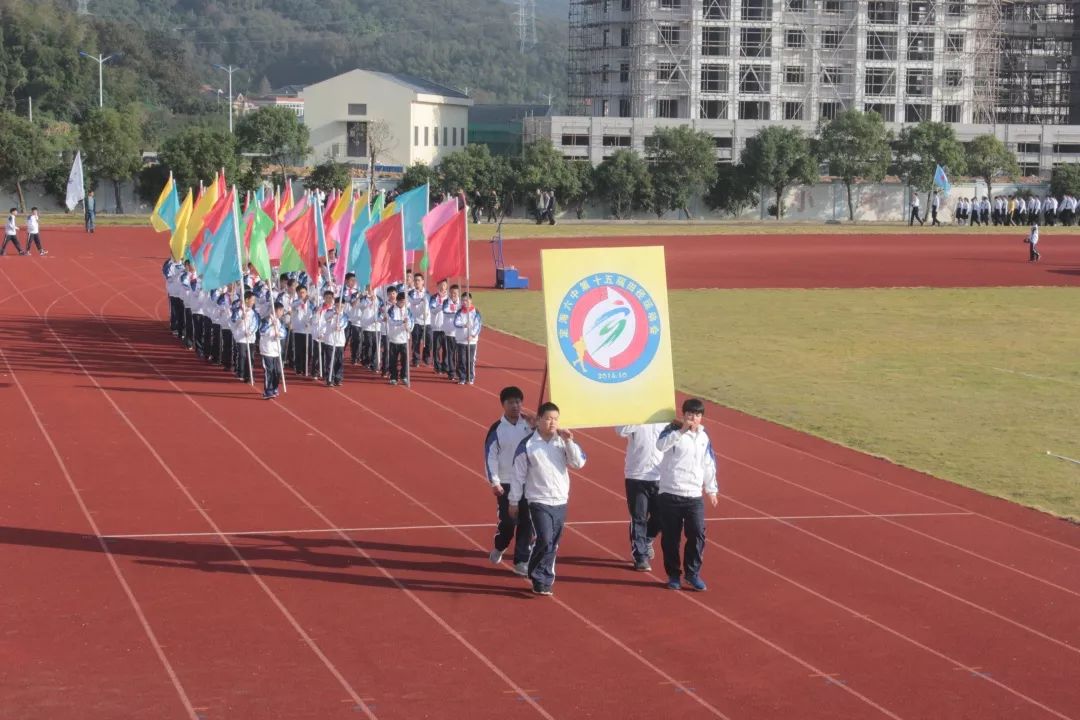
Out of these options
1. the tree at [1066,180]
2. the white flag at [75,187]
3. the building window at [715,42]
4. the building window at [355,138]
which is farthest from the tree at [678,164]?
the white flag at [75,187]

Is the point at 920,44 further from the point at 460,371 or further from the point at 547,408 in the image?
the point at 547,408

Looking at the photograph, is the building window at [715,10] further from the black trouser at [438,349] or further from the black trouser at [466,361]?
the black trouser at [466,361]

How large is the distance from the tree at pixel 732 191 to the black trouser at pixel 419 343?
4845cm

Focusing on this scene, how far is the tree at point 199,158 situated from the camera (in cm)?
5744

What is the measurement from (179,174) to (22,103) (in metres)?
44.3

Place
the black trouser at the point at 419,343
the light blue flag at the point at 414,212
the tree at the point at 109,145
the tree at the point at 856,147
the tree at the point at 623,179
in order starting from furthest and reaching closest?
the tree at the point at 856,147
the tree at the point at 623,179
the tree at the point at 109,145
the light blue flag at the point at 414,212
the black trouser at the point at 419,343

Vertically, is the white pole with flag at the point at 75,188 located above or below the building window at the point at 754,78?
below

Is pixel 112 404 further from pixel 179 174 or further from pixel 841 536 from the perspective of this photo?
pixel 179 174

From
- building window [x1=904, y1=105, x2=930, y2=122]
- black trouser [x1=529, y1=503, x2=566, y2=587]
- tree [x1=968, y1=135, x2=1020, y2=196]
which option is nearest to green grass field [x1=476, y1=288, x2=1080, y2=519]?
black trouser [x1=529, y1=503, x2=566, y2=587]

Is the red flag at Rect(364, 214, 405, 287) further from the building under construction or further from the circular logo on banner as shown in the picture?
the building under construction

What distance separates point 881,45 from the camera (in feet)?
264

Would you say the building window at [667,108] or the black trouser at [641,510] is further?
the building window at [667,108]

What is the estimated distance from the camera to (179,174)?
57.8 meters

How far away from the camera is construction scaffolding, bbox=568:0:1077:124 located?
79125 mm
